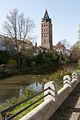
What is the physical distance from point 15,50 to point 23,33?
4.44 m

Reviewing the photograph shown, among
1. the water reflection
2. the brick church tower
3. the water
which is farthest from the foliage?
the brick church tower

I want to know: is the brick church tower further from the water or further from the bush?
the water

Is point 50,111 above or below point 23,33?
below

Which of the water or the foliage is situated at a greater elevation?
the foliage

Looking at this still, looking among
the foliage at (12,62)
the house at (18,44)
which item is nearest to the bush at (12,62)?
the foliage at (12,62)

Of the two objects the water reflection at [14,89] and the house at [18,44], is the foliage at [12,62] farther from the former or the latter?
the water reflection at [14,89]

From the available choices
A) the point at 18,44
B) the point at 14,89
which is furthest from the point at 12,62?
the point at 14,89

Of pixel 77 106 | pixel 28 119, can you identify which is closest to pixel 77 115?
pixel 77 106

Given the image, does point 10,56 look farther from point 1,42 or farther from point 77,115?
point 77,115

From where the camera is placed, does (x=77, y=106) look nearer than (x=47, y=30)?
Yes

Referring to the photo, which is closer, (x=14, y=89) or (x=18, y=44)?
(x=14, y=89)

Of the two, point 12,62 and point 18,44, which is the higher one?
point 18,44

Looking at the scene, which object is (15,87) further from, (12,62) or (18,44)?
(18,44)

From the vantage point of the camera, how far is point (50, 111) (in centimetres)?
928
